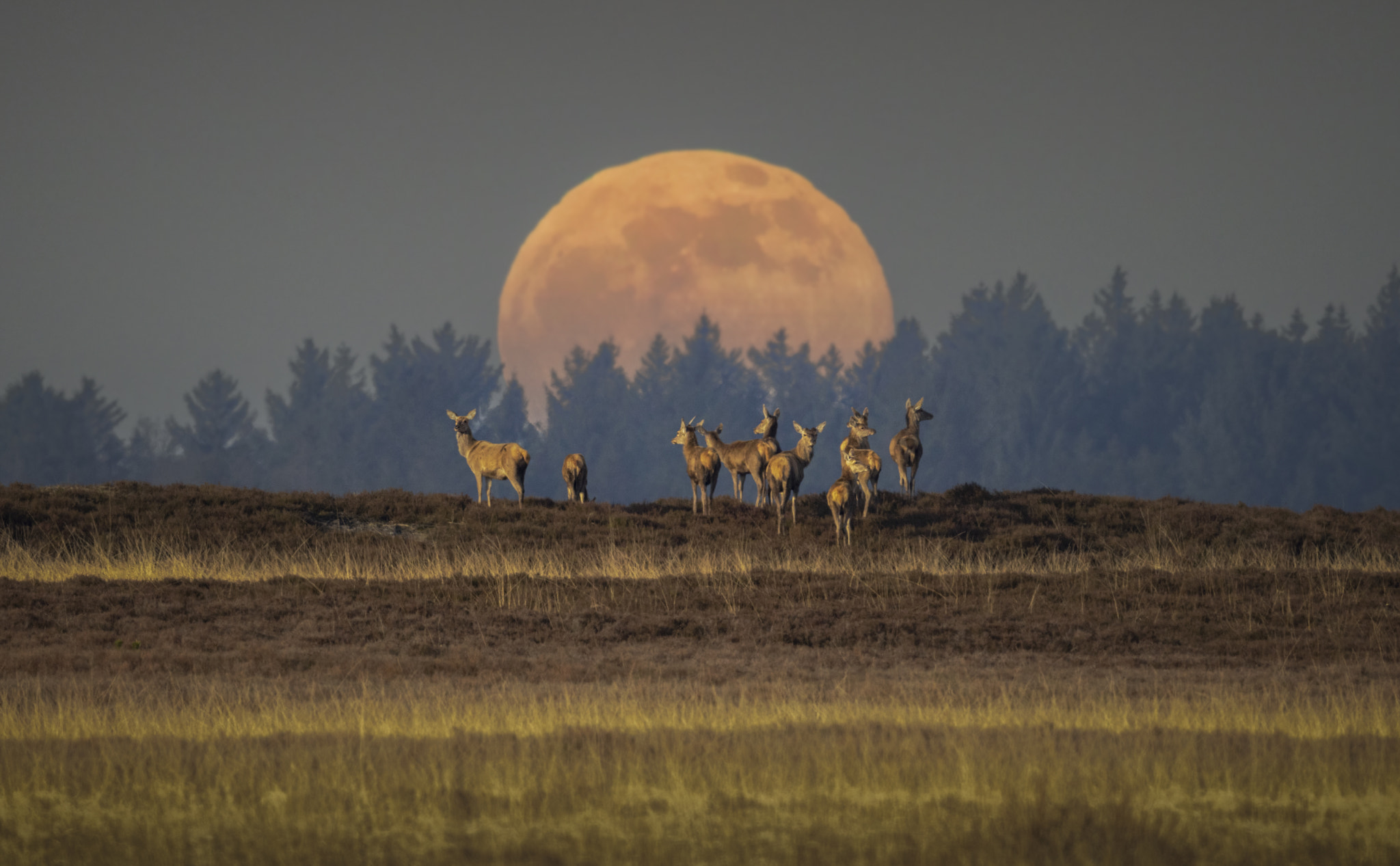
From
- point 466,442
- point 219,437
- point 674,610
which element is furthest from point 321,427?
point 674,610

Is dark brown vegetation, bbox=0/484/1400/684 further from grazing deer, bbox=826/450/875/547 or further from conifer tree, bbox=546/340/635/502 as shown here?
conifer tree, bbox=546/340/635/502

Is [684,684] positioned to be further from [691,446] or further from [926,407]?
[926,407]

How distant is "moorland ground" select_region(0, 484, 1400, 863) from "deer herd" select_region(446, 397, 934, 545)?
0.98 m

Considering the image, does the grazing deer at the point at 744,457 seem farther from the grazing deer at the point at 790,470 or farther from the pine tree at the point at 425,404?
the pine tree at the point at 425,404

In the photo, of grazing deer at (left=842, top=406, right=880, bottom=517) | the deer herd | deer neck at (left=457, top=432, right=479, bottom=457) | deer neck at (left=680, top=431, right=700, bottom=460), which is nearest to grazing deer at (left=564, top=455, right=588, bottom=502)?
the deer herd

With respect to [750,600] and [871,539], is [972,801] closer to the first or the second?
[750,600]

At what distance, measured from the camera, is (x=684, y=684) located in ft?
59.9

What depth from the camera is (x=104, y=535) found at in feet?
114

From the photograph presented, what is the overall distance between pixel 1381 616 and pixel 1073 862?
57.0ft

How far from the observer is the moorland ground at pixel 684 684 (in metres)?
10.4

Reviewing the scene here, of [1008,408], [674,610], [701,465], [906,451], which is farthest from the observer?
[1008,408]

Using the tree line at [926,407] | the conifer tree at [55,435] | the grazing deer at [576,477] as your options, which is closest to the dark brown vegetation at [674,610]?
the grazing deer at [576,477]

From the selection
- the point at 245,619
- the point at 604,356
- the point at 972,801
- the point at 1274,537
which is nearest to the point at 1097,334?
the point at 604,356

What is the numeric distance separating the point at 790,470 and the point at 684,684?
17.2 metres
